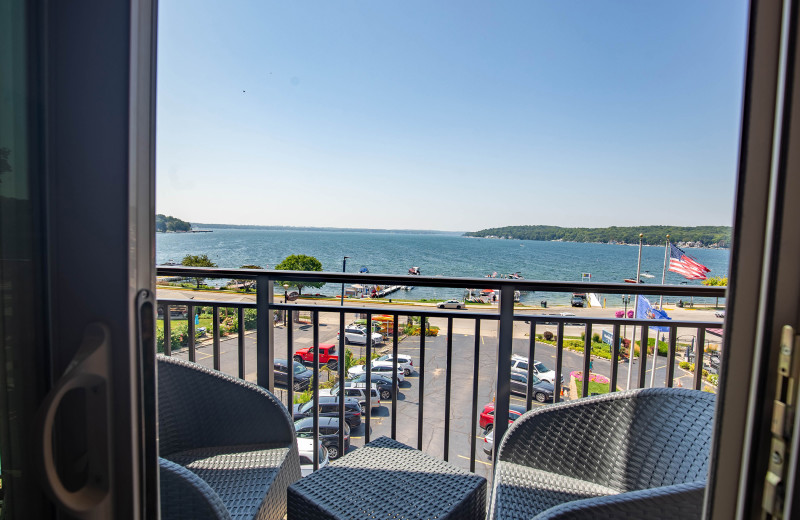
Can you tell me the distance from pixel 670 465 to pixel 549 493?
0.42 m

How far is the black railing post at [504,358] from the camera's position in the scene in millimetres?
1985

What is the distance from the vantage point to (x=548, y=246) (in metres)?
53.8

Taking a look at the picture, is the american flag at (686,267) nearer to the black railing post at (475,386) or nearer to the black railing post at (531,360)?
the black railing post at (531,360)

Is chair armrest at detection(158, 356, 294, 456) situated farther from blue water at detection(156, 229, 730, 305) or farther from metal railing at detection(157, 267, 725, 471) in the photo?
A: blue water at detection(156, 229, 730, 305)

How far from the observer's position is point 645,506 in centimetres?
106

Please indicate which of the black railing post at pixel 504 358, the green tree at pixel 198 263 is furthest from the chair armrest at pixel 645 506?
the green tree at pixel 198 263

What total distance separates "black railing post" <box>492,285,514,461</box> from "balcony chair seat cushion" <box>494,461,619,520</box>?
426mm

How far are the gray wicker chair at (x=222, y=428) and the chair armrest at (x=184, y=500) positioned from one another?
1.35ft

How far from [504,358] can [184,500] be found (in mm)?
1489

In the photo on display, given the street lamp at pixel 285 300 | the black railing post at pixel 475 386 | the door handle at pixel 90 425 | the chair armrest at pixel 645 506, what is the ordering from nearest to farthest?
the door handle at pixel 90 425 < the chair armrest at pixel 645 506 < the black railing post at pixel 475 386 < the street lamp at pixel 285 300

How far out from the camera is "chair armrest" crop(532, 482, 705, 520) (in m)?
1.02

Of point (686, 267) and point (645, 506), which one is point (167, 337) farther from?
point (686, 267)

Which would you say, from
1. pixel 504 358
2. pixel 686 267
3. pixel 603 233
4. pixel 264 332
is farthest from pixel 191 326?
pixel 603 233

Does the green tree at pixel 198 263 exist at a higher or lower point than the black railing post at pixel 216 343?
higher
